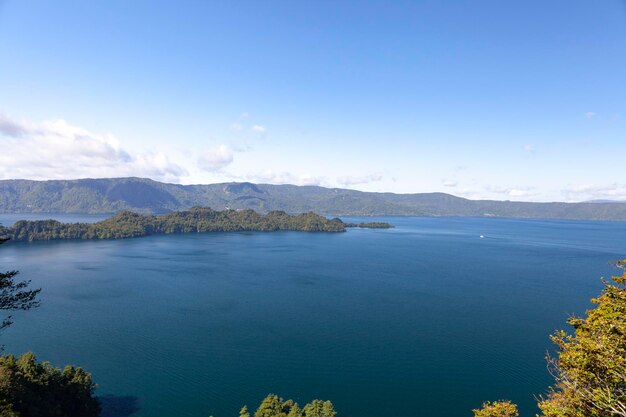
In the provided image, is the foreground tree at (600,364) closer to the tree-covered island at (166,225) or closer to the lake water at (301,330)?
the lake water at (301,330)

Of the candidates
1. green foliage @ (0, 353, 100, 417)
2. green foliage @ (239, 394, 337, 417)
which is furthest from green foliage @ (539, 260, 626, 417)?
green foliage @ (0, 353, 100, 417)

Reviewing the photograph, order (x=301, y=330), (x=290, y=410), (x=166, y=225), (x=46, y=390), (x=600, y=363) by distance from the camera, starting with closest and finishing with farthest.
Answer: (x=600, y=363)
(x=46, y=390)
(x=290, y=410)
(x=301, y=330)
(x=166, y=225)

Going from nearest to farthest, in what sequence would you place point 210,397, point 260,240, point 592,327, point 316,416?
point 592,327 < point 316,416 < point 210,397 < point 260,240

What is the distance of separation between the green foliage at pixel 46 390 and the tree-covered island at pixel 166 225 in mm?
101376

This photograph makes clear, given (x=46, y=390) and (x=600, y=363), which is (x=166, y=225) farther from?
(x=600, y=363)

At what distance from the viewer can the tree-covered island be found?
115 metres

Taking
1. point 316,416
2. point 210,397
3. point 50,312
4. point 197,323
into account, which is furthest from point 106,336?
point 316,416

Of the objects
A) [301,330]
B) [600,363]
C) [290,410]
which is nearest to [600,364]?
[600,363]

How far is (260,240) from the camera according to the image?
13212 cm

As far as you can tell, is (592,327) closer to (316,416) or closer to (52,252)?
(316,416)

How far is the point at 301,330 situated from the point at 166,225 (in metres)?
123

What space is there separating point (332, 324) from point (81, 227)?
118m

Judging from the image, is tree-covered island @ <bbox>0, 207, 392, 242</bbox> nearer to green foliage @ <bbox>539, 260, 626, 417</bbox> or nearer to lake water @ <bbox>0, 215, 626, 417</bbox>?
lake water @ <bbox>0, 215, 626, 417</bbox>

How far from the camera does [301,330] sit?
40.6 meters
